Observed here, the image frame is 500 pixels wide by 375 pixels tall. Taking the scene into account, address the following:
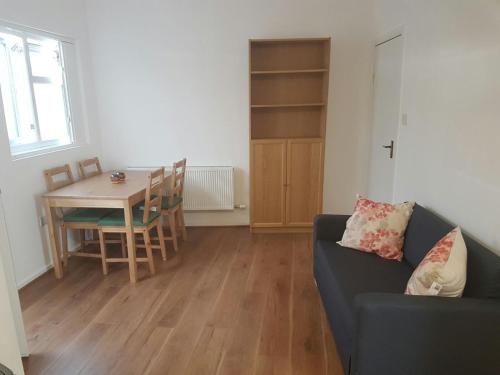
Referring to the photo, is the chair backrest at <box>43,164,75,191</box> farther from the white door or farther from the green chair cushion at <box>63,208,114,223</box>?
the white door

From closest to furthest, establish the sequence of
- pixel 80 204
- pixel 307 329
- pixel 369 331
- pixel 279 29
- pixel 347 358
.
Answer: pixel 369 331, pixel 347 358, pixel 307 329, pixel 80 204, pixel 279 29

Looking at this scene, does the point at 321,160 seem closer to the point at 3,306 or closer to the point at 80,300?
the point at 80,300

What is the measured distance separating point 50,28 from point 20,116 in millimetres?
914

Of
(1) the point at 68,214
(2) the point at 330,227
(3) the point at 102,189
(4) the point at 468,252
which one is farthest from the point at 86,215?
(4) the point at 468,252

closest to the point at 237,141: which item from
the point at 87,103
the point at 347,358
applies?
the point at 87,103

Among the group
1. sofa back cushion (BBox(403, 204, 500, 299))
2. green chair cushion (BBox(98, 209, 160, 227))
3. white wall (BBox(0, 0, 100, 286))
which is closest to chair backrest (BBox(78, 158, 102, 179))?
white wall (BBox(0, 0, 100, 286))

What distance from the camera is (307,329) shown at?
248 cm

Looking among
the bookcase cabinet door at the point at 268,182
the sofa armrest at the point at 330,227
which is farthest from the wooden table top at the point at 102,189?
the sofa armrest at the point at 330,227

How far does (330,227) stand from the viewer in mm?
2848

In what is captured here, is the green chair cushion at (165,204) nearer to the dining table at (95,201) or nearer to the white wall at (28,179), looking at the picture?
the dining table at (95,201)

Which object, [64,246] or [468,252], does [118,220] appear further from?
[468,252]

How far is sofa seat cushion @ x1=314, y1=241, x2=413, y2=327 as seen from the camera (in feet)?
6.73

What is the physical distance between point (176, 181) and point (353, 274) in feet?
7.21

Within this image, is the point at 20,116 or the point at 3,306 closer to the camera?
the point at 3,306
